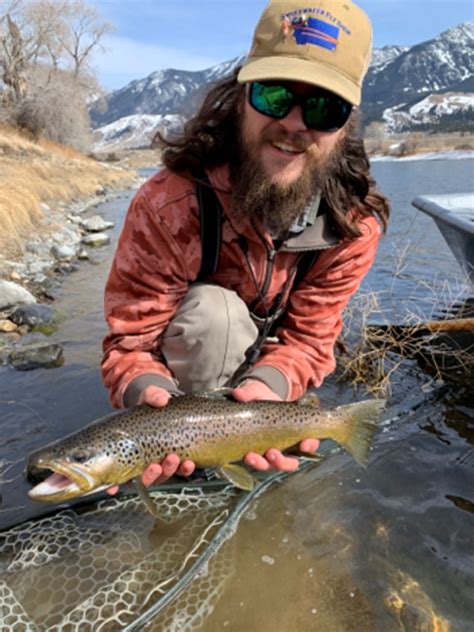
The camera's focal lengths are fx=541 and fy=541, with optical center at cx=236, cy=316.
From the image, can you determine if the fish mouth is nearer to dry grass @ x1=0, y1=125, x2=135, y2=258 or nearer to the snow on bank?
dry grass @ x1=0, y1=125, x2=135, y2=258

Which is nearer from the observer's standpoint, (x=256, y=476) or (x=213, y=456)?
(x=213, y=456)

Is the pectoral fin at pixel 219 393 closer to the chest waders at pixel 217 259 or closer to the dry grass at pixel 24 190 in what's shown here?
the chest waders at pixel 217 259

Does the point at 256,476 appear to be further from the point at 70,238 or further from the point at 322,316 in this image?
the point at 70,238

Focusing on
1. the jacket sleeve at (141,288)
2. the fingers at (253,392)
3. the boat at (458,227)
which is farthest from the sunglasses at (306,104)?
Result: the boat at (458,227)

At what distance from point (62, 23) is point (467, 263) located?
154 feet

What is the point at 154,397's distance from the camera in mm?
2328

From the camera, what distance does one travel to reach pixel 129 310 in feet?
9.46

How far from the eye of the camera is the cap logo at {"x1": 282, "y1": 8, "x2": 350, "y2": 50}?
238cm

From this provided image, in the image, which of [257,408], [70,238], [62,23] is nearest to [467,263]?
[257,408]

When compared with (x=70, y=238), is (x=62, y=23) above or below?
above

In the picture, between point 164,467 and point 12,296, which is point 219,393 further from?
point 12,296

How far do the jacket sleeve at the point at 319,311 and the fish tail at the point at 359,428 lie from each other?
17.7 inches

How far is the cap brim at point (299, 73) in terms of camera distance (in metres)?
2.33

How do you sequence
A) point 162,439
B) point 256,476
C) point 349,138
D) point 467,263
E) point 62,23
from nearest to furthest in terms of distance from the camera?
1. point 162,439
2. point 349,138
3. point 256,476
4. point 467,263
5. point 62,23
